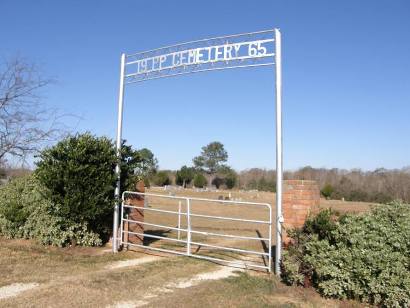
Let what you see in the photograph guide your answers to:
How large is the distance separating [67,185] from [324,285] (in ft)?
20.7

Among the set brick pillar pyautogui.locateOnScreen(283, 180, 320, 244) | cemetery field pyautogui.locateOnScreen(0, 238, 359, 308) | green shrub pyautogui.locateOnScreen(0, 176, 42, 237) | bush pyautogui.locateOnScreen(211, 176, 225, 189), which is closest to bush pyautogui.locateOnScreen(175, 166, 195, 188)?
bush pyautogui.locateOnScreen(211, 176, 225, 189)

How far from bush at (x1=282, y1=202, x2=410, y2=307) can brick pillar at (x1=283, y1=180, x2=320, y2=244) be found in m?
0.53

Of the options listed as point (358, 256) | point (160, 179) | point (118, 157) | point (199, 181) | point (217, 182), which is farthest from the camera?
point (217, 182)

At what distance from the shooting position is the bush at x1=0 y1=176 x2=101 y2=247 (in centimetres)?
1050

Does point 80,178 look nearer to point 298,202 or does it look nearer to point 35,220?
point 35,220

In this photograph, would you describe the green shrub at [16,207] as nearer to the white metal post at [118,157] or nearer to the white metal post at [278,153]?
the white metal post at [118,157]

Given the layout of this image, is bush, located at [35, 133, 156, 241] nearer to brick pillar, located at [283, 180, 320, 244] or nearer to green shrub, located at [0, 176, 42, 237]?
green shrub, located at [0, 176, 42, 237]

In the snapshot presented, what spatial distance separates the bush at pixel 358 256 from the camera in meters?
6.01

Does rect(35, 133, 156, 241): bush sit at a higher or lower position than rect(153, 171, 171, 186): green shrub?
lower

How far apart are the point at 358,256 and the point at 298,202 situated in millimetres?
1921

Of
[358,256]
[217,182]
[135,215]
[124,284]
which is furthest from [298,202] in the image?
[217,182]

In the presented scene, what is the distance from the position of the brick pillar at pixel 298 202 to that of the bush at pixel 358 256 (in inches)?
20.9

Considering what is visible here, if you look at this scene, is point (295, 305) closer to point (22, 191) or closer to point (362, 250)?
point (362, 250)

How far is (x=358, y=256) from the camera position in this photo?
6316 millimetres
